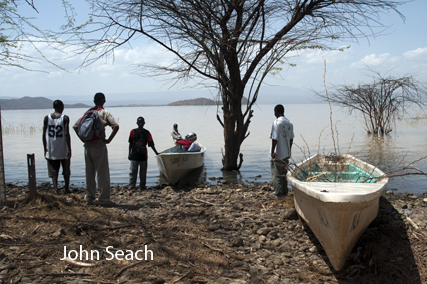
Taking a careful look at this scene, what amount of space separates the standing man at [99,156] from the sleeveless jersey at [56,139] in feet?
2.70

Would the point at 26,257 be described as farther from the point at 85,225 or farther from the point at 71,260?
the point at 85,225

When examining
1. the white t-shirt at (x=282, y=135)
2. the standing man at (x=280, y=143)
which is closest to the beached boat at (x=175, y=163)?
the standing man at (x=280, y=143)

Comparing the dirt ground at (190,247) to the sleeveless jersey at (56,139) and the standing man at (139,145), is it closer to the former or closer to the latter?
the sleeveless jersey at (56,139)

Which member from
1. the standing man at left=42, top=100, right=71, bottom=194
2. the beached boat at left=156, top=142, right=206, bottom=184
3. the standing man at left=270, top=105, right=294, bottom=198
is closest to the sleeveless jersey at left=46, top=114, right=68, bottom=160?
the standing man at left=42, top=100, right=71, bottom=194

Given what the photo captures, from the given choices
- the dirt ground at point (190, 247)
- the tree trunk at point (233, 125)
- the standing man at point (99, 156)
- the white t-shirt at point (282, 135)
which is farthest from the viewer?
the tree trunk at point (233, 125)

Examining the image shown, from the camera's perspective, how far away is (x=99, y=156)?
6.18 meters

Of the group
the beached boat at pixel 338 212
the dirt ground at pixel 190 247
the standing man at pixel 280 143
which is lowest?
the dirt ground at pixel 190 247

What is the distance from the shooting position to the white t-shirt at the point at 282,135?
6.64m

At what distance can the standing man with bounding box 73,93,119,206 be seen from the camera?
6.11 m

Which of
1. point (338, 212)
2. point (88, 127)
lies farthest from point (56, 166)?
point (338, 212)

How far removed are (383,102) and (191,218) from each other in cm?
2054

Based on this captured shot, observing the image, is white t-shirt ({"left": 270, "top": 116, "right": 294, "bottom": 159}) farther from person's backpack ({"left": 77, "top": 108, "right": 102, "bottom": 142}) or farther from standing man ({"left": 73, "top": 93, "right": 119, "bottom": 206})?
person's backpack ({"left": 77, "top": 108, "right": 102, "bottom": 142})

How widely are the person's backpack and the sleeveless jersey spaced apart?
1039mm

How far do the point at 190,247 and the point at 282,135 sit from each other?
312 cm
